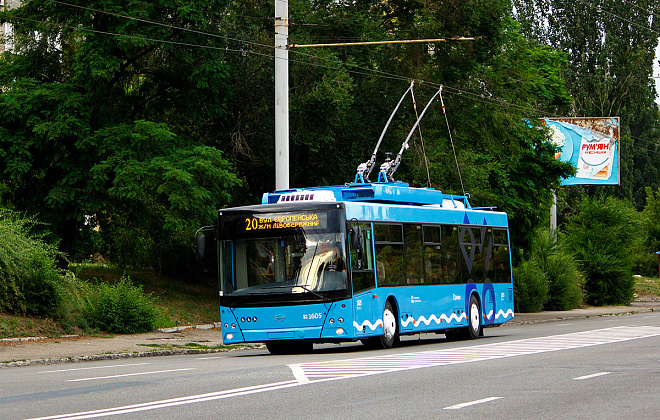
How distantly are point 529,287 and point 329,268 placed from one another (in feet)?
82.6

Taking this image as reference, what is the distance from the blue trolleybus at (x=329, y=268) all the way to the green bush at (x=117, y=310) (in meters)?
5.43

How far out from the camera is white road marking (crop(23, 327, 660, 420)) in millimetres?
9844

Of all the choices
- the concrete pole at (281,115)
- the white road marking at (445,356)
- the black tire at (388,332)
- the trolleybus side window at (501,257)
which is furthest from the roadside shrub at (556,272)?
the black tire at (388,332)

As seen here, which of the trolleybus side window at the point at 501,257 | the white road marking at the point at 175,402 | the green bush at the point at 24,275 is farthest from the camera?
the trolleybus side window at the point at 501,257

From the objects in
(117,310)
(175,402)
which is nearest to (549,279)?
(117,310)

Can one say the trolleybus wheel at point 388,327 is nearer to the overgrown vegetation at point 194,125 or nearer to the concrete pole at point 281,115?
the concrete pole at point 281,115

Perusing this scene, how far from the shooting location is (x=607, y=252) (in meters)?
49.4

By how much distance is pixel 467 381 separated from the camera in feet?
38.7

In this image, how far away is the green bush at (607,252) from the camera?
4919 cm

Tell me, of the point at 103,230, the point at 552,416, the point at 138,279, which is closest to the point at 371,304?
the point at 552,416

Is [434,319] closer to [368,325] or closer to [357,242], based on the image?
[368,325]

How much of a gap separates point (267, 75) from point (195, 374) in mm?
18007

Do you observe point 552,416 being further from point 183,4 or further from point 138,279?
point 138,279

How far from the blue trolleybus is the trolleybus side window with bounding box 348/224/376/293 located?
0.02 metres
